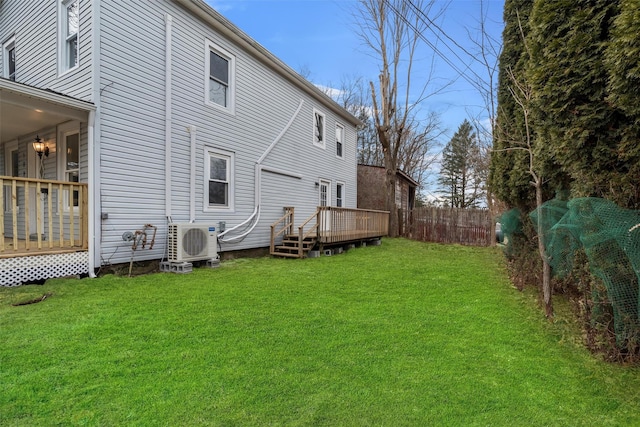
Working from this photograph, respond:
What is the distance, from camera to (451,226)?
1366 centimetres

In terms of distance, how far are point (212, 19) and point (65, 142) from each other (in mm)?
4036

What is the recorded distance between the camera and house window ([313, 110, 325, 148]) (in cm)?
1204

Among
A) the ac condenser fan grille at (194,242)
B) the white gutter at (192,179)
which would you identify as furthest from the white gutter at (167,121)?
the ac condenser fan grille at (194,242)

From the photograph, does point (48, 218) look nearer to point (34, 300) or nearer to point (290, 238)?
point (34, 300)

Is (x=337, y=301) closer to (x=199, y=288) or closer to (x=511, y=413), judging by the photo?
(x=199, y=288)

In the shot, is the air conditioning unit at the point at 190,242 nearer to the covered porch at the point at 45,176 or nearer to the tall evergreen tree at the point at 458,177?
the covered porch at the point at 45,176

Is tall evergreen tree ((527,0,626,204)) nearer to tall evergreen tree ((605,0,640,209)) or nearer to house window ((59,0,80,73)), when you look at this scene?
tall evergreen tree ((605,0,640,209))

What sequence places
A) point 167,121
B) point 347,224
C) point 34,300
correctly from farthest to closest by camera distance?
1. point 347,224
2. point 167,121
3. point 34,300

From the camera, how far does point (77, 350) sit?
2777 mm

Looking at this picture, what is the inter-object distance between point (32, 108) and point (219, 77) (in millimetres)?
3981

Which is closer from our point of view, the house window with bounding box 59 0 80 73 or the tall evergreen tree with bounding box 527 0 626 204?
the tall evergreen tree with bounding box 527 0 626 204

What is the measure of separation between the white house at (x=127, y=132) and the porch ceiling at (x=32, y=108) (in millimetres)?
19

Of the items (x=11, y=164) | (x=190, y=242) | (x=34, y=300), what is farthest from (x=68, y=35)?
(x=34, y=300)

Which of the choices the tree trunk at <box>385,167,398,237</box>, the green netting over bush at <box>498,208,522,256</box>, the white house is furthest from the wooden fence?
the white house
